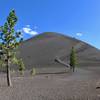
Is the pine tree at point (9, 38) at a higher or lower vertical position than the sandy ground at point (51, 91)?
higher

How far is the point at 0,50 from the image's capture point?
168 feet

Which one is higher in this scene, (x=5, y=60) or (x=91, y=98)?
(x=5, y=60)

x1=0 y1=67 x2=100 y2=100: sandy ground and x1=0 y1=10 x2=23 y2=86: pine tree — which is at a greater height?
x1=0 y1=10 x2=23 y2=86: pine tree

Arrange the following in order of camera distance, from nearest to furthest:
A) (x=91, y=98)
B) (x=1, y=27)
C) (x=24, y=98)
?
(x=91, y=98), (x=24, y=98), (x=1, y=27)

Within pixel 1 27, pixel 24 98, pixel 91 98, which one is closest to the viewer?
pixel 91 98

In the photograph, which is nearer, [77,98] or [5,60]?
[77,98]

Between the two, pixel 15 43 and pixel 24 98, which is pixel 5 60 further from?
pixel 24 98

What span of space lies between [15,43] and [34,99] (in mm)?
21702

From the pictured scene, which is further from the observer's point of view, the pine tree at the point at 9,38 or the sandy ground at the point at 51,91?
the pine tree at the point at 9,38

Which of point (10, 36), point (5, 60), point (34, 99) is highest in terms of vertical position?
point (10, 36)

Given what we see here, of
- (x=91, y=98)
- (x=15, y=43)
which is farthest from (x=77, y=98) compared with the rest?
(x=15, y=43)

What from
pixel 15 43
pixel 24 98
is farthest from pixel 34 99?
pixel 15 43

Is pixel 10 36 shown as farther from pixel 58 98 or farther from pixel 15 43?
pixel 58 98

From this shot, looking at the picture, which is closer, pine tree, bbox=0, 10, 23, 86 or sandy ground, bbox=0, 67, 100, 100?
sandy ground, bbox=0, 67, 100, 100
